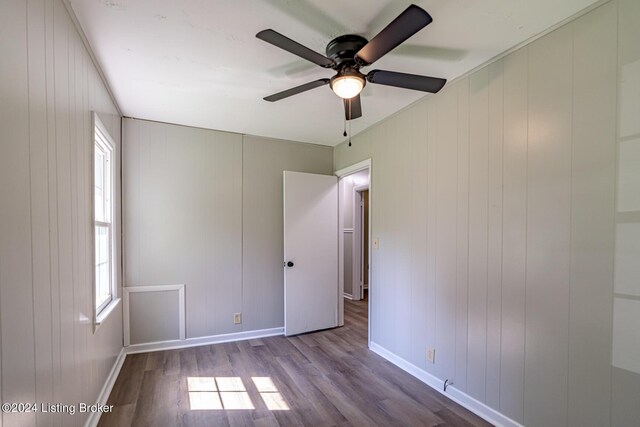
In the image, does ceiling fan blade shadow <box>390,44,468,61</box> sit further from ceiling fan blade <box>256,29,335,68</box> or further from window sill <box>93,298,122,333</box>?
window sill <box>93,298,122,333</box>

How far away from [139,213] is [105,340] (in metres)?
1.33

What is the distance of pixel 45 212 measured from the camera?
1.32 meters

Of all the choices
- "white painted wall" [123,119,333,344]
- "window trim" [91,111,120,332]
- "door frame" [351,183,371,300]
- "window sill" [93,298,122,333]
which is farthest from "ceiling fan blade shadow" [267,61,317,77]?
"door frame" [351,183,371,300]

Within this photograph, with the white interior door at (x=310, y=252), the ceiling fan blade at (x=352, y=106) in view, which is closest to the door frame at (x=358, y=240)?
the white interior door at (x=310, y=252)

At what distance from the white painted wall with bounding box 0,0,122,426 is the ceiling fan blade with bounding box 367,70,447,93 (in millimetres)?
1585

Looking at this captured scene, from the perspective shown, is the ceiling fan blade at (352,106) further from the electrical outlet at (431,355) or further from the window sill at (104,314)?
the window sill at (104,314)

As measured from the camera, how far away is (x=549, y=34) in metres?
1.74

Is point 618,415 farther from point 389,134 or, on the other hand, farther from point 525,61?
point 389,134

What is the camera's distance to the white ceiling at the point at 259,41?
5.16 feet

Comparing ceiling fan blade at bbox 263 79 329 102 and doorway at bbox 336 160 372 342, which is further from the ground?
ceiling fan blade at bbox 263 79 329 102

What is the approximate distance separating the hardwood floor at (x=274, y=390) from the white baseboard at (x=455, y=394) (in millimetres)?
51

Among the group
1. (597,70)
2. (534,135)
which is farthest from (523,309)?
(597,70)

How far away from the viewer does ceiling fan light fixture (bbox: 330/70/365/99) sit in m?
1.73

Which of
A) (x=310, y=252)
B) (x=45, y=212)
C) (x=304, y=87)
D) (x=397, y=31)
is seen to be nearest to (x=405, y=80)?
(x=397, y=31)
